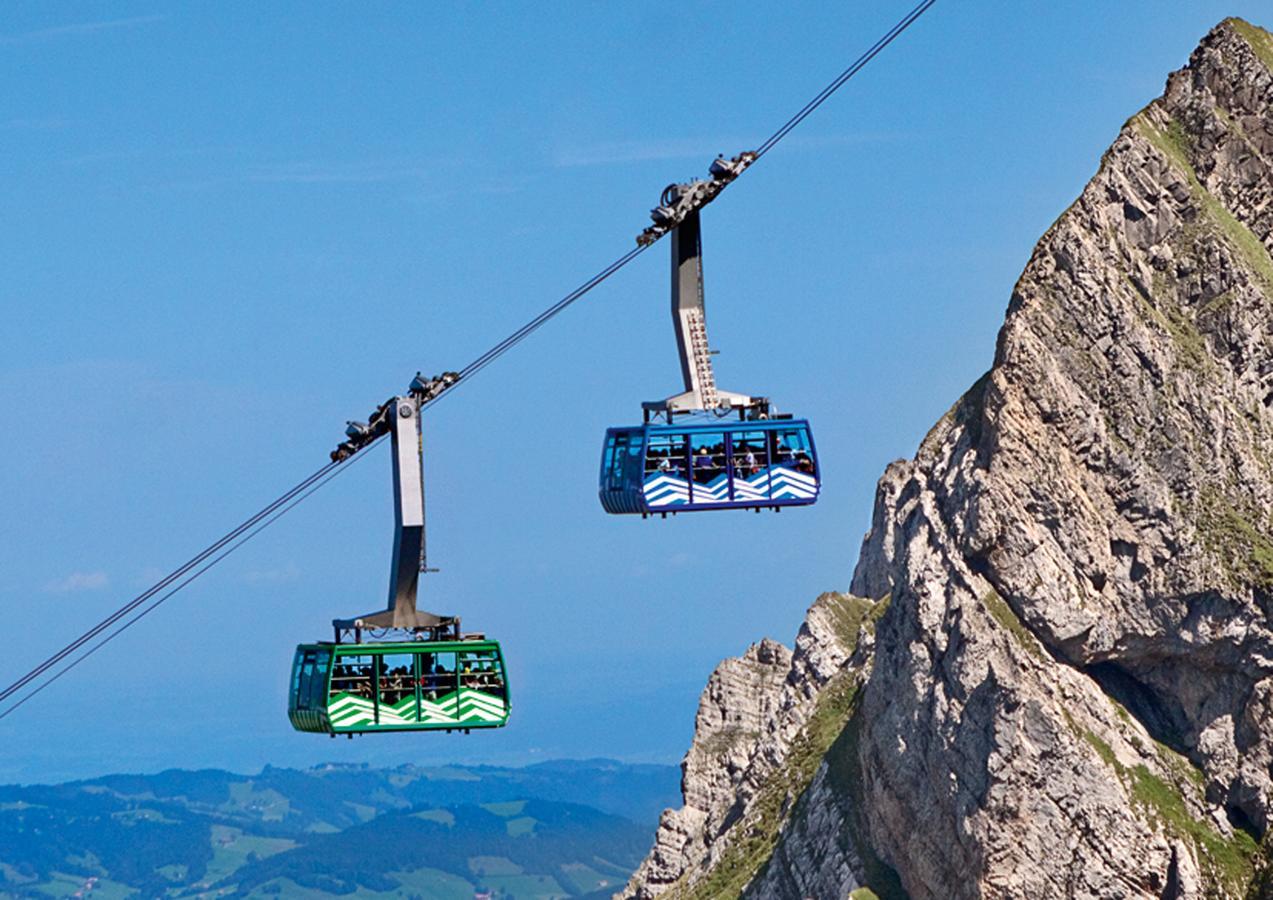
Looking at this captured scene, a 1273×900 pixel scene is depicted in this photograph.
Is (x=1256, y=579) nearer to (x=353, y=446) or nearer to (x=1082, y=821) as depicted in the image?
(x=1082, y=821)

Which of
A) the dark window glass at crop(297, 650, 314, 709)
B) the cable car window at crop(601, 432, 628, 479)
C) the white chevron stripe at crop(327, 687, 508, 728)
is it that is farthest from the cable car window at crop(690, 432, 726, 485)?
the dark window glass at crop(297, 650, 314, 709)

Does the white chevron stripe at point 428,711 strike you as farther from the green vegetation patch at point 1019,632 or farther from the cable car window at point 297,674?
the green vegetation patch at point 1019,632

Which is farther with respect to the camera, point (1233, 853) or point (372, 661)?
point (1233, 853)

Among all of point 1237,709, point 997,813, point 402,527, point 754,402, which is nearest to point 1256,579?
point 1237,709

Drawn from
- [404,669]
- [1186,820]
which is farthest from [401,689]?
[1186,820]

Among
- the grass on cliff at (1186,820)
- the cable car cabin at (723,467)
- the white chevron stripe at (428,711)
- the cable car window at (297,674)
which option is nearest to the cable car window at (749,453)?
the cable car cabin at (723,467)

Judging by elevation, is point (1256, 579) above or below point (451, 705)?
above
